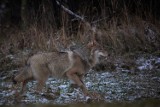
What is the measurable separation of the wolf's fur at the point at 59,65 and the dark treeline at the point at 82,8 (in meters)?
4.19

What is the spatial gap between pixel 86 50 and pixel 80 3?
711cm

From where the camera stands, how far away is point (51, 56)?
28.0 ft

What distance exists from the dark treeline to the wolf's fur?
4.19 m

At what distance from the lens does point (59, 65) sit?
856 cm

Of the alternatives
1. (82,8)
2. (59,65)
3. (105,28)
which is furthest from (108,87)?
(82,8)

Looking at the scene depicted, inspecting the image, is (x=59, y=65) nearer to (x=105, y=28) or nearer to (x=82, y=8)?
(x=105, y=28)

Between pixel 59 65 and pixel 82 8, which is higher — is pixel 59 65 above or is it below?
below

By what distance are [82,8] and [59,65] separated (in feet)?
22.2

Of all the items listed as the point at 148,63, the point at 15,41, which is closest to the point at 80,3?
the point at 15,41

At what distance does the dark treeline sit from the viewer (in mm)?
13555

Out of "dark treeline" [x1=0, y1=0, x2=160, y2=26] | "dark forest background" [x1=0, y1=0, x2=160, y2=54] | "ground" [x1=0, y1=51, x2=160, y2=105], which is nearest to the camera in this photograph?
"ground" [x1=0, y1=51, x2=160, y2=105]

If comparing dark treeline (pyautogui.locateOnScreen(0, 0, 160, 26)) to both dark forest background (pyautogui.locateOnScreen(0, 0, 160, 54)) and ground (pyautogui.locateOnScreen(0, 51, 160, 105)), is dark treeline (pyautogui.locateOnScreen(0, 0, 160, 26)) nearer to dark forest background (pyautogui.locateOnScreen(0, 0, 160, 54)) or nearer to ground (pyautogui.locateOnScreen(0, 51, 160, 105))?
dark forest background (pyautogui.locateOnScreen(0, 0, 160, 54))

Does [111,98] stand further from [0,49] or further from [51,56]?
[0,49]

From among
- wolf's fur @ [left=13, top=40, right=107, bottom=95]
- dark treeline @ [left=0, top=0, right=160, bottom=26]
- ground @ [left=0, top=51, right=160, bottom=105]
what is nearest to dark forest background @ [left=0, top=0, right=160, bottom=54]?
dark treeline @ [left=0, top=0, right=160, bottom=26]
